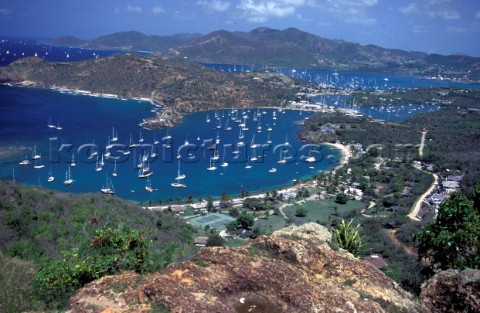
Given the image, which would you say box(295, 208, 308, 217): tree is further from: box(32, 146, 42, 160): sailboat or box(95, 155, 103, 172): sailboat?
box(32, 146, 42, 160): sailboat

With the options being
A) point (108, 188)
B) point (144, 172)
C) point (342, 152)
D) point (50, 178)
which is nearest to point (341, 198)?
point (144, 172)

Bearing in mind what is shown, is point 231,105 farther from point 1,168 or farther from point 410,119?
point 1,168

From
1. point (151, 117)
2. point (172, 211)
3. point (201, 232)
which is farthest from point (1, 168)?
point (151, 117)

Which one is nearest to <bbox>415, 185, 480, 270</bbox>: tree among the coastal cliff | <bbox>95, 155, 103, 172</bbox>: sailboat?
<bbox>95, 155, 103, 172</bbox>: sailboat

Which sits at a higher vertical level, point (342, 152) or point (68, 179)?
point (342, 152)

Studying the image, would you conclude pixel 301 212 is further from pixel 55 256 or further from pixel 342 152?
pixel 342 152

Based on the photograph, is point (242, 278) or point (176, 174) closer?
point (242, 278)

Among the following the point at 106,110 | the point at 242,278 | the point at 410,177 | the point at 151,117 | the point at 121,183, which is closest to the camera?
the point at 242,278
